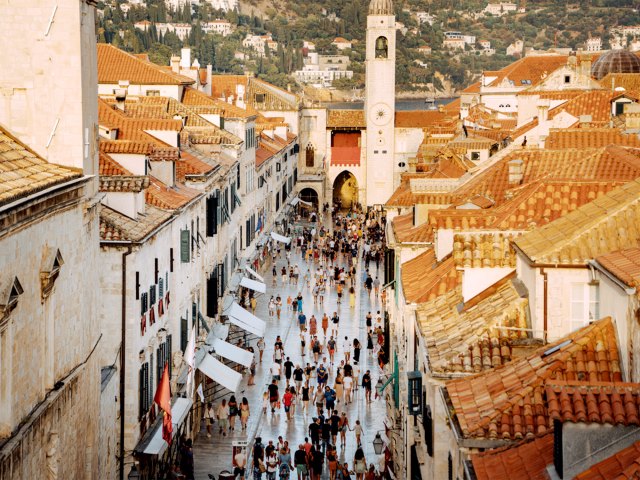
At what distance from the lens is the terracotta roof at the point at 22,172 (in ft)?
52.5

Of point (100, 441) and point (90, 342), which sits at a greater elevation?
point (90, 342)

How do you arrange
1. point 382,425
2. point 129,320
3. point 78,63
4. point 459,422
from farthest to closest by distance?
point 382,425
point 129,320
point 78,63
point 459,422

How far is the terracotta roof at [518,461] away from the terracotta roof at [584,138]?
75.5 ft

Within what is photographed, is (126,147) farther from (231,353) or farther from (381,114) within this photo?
(381,114)

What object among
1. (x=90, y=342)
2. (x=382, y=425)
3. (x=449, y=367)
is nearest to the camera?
(x=449, y=367)

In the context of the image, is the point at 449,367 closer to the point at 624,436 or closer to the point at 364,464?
the point at 624,436

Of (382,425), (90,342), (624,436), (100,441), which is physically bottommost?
(382,425)

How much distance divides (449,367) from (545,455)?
183 inches

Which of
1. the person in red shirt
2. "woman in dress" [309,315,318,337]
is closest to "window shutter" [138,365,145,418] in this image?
the person in red shirt

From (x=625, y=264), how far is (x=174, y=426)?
18208 millimetres

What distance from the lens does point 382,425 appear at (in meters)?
37.2

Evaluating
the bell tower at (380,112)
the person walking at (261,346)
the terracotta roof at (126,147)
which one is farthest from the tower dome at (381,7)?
the terracotta roof at (126,147)

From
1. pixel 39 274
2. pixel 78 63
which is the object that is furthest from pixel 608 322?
pixel 78 63

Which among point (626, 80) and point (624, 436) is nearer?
point (624, 436)
